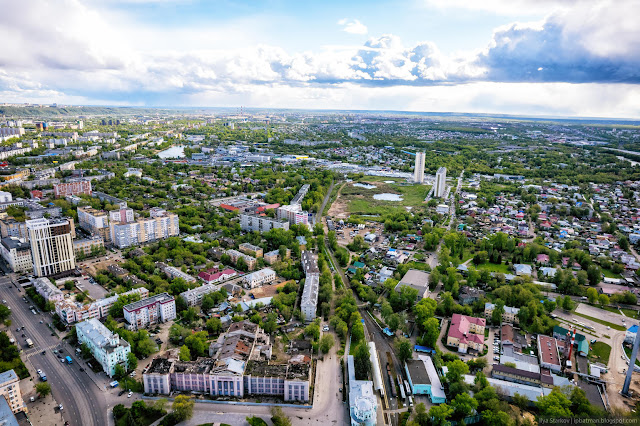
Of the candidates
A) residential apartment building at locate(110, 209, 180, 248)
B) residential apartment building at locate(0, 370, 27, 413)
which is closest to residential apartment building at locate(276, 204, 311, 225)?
residential apartment building at locate(110, 209, 180, 248)

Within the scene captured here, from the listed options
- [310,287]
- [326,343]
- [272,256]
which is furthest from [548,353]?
[272,256]

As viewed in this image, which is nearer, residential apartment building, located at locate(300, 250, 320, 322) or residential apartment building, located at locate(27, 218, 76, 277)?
residential apartment building, located at locate(300, 250, 320, 322)

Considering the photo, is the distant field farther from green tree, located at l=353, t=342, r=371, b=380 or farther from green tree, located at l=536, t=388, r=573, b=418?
green tree, located at l=536, t=388, r=573, b=418

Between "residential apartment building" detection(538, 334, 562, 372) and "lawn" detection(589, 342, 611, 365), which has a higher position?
"residential apartment building" detection(538, 334, 562, 372)

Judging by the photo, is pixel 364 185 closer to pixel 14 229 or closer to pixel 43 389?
pixel 14 229

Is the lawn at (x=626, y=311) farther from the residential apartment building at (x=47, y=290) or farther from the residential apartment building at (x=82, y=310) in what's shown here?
the residential apartment building at (x=47, y=290)

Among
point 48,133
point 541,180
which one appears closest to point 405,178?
point 541,180

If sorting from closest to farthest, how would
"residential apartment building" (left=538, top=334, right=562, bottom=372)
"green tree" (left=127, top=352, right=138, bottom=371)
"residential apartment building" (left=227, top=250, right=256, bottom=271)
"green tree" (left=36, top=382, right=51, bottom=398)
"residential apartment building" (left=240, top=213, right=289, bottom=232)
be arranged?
"green tree" (left=36, top=382, right=51, bottom=398)
"green tree" (left=127, top=352, right=138, bottom=371)
"residential apartment building" (left=538, top=334, right=562, bottom=372)
"residential apartment building" (left=227, top=250, right=256, bottom=271)
"residential apartment building" (left=240, top=213, right=289, bottom=232)

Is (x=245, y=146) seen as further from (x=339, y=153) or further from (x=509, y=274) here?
(x=509, y=274)
